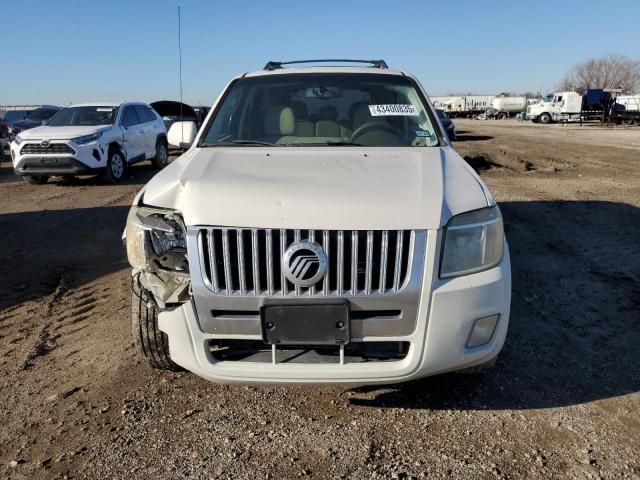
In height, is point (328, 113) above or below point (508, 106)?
below

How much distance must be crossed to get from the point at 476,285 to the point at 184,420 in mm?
1639

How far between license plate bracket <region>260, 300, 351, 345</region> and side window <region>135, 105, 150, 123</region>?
450 inches

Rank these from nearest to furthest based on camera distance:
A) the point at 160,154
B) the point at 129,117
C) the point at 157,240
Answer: the point at 157,240 < the point at 129,117 < the point at 160,154

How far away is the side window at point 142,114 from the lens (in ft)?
41.7

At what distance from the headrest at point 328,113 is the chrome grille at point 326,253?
1.81 meters

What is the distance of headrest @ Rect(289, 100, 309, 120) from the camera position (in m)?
4.00

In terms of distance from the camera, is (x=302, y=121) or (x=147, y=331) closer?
(x=147, y=331)

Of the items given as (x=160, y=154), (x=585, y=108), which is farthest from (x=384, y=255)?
(x=585, y=108)

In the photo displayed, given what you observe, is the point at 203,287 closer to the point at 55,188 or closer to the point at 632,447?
the point at 632,447

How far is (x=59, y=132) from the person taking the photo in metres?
10.7

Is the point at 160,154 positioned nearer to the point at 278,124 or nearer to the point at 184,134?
the point at 184,134

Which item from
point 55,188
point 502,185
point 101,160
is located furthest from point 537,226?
point 55,188

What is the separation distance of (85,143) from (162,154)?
3355 millimetres

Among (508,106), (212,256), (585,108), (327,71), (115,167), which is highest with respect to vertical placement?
(508,106)
